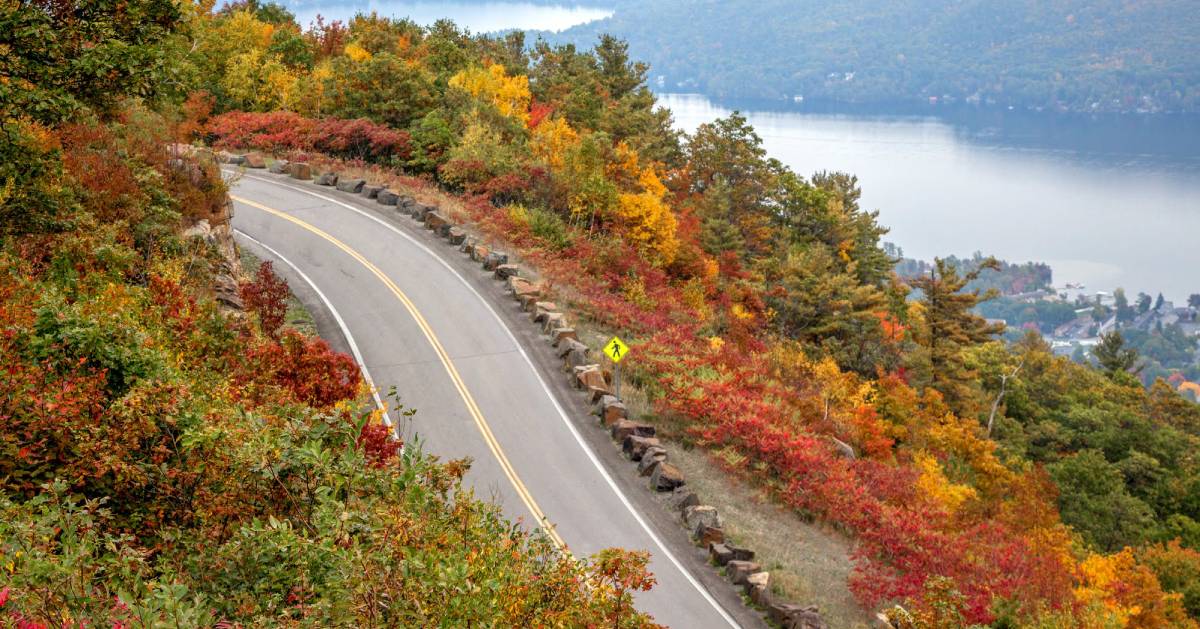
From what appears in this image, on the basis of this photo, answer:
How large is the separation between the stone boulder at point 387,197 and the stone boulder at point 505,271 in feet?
24.8

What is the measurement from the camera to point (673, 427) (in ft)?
72.1

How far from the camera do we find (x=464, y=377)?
22359mm

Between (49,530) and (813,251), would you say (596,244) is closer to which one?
(813,251)

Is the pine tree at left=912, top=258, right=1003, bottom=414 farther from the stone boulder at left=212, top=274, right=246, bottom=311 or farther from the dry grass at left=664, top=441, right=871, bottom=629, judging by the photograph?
the stone boulder at left=212, top=274, right=246, bottom=311

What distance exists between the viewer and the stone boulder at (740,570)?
16328mm

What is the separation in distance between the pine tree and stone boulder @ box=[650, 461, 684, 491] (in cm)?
3164

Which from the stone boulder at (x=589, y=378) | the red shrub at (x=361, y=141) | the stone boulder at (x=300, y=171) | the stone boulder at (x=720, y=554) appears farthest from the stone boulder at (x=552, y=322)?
the red shrub at (x=361, y=141)

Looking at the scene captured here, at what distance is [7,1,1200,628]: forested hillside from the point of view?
8.17 metres

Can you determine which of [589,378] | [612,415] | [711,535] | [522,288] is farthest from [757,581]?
[522,288]

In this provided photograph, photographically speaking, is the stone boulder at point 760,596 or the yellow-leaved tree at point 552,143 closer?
the stone boulder at point 760,596

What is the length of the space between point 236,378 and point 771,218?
47979mm

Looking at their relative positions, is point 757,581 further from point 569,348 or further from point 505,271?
point 505,271

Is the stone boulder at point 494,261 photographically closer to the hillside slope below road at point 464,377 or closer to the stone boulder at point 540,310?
the hillside slope below road at point 464,377

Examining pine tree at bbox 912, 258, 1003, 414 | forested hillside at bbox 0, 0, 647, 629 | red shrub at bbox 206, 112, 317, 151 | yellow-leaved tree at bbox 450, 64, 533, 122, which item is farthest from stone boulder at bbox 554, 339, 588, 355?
pine tree at bbox 912, 258, 1003, 414
